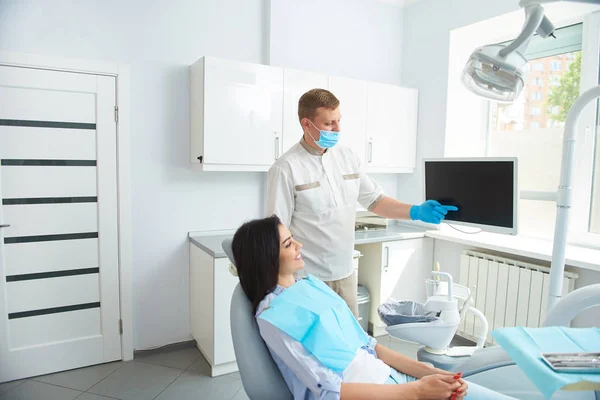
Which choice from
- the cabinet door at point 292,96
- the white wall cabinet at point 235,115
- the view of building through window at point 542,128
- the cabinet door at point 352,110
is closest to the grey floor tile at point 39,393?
the white wall cabinet at point 235,115

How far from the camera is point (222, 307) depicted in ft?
8.64

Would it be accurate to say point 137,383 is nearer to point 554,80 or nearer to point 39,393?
point 39,393

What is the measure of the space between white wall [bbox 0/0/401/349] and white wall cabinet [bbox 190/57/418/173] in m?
0.18

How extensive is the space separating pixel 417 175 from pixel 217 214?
6.13ft

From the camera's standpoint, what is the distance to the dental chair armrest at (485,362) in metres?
1.49

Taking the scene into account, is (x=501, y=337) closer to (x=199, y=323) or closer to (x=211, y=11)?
(x=199, y=323)

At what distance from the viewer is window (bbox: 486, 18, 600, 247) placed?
2.83 metres

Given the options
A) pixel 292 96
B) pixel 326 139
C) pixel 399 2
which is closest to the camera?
pixel 326 139

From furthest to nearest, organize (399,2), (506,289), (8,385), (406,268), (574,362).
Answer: (399,2)
(406,268)
(506,289)
(8,385)
(574,362)

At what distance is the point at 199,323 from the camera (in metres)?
2.95

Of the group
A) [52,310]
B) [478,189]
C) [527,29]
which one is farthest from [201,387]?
[527,29]

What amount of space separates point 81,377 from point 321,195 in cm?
201

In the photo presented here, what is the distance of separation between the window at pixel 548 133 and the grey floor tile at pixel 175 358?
2679 mm

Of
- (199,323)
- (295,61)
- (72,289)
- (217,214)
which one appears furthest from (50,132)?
(295,61)
